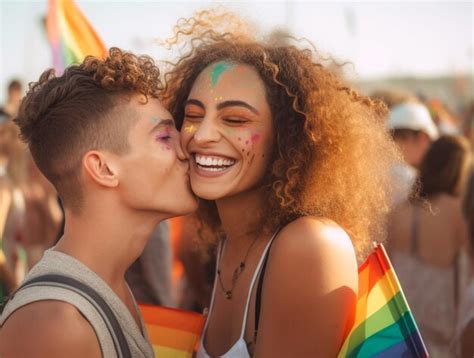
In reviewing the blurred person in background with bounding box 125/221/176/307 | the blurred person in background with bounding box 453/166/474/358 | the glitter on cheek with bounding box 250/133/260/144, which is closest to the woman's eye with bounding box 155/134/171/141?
the glitter on cheek with bounding box 250/133/260/144

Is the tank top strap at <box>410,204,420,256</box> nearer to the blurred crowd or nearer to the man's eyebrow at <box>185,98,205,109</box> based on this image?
the blurred crowd

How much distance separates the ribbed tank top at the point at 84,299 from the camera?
6.94ft

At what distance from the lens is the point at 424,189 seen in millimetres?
5156

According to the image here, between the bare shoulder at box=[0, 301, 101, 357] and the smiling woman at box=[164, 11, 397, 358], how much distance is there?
26.4 inches

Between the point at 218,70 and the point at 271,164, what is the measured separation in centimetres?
45

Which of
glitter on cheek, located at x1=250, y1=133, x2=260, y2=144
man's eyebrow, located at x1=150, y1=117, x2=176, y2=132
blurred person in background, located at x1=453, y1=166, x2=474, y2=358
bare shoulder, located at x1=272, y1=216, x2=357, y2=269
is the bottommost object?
blurred person in background, located at x1=453, y1=166, x2=474, y2=358

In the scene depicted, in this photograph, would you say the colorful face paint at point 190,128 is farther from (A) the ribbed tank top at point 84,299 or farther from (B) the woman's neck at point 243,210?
(A) the ribbed tank top at point 84,299

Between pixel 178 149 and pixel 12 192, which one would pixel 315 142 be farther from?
pixel 12 192

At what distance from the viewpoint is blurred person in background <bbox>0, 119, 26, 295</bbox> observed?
552cm

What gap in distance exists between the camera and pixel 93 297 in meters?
2.21

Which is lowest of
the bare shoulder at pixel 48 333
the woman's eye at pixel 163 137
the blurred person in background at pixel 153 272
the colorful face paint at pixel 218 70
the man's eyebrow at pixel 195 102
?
the blurred person in background at pixel 153 272

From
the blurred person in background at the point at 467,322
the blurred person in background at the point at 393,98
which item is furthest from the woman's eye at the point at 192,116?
the blurred person in background at the point at 393,98

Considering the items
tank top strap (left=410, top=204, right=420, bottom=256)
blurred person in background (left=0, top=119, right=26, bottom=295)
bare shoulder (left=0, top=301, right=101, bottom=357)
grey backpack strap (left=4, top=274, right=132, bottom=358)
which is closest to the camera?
bare shoulder (left=0, top=301, right=101, bottom=357)

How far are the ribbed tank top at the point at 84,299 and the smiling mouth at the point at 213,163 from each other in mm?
657
